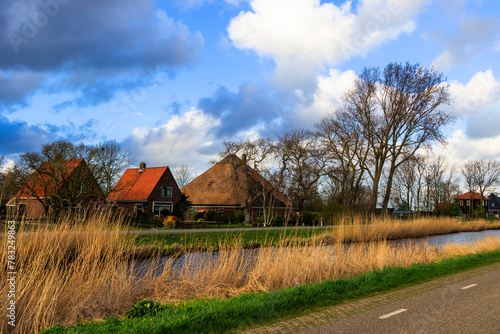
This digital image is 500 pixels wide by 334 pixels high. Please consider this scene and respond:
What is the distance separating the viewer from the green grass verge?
532 cm

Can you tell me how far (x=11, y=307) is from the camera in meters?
5.42

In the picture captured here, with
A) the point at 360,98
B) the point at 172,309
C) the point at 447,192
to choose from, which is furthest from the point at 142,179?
the point at 447,192

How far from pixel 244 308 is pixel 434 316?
3095 millimetres

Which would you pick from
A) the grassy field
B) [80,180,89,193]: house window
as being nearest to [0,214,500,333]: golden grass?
the grassy field

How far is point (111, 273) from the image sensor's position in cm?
757

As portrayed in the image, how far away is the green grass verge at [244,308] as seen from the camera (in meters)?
5.32

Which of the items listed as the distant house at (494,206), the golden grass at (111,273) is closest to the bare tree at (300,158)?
the golden grass at (111,273)

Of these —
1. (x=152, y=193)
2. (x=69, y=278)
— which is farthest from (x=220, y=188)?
(x=69, y=278)

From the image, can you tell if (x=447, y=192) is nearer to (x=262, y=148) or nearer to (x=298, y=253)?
(x=262, y=148)

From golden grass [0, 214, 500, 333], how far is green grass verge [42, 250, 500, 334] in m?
0.79

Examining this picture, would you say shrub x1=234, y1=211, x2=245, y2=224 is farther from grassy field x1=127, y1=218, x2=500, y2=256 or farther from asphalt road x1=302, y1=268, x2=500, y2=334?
asphalt road x1=302, y1=268, x2=500, y2=334

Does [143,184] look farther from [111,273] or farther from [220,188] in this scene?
[111,273]

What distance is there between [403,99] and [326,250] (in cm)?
2467

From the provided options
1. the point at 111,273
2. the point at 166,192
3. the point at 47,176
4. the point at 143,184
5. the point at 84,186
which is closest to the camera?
the point at 111,273
